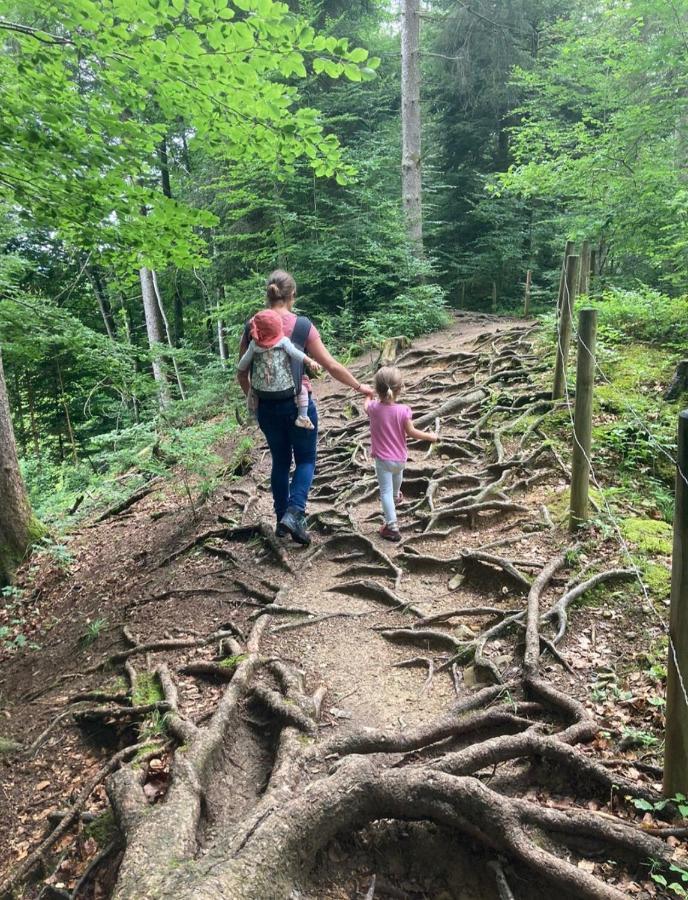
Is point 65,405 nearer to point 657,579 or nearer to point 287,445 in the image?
point 287,445

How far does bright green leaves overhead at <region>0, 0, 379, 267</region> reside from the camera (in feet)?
14.6

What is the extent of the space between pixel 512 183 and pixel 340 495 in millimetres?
9496

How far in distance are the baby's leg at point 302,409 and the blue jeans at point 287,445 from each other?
0.08 meters

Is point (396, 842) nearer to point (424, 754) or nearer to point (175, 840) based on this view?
point (424, 754)

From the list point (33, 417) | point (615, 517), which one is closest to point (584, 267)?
point (615, 517)

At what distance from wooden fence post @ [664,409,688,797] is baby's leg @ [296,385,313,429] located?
133 inches

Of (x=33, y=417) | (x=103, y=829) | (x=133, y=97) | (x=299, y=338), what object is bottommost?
(x=33, y=417)

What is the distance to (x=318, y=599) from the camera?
16.3 feet

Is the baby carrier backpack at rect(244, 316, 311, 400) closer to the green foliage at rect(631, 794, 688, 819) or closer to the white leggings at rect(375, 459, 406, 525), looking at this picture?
the white leggings at rect(375, 459, 406, 525)

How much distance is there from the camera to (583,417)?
15.5ft

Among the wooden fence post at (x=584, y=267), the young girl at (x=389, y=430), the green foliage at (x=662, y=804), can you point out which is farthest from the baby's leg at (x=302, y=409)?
the wooden fence post at (x=584, y=267)

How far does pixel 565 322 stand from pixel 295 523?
449 cm

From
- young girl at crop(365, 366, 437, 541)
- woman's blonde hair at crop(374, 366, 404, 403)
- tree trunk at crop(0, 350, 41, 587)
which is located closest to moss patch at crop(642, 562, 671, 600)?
young girl at crop(365, 366, 437, 541)

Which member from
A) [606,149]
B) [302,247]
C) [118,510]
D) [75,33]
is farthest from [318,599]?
[302,247]
